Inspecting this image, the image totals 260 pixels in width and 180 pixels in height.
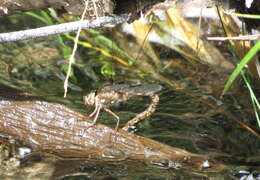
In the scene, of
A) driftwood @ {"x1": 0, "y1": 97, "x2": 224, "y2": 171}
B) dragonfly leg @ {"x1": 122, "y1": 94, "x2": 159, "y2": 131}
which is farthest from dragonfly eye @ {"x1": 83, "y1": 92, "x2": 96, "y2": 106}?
driftwood @ {"x1": 0, "y1": 97, "x2": 224, "y2": 171}

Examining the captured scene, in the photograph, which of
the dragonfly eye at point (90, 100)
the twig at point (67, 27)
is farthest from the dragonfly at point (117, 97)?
the twig at point (67, 27)

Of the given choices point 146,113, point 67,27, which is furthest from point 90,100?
point 67,27

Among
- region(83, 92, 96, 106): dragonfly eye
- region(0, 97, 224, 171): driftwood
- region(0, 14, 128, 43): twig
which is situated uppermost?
region(0, 14, 128, 43): twig

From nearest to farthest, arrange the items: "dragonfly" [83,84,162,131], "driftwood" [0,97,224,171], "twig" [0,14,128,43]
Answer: "twig" [0,14,128,43], "driftwood" [0,97,224,171], "dragonfly" [83,84,162,131]

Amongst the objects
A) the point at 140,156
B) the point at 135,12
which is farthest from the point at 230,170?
the point at 135,12

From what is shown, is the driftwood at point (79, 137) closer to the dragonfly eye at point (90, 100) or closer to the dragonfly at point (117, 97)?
the dragonfly at point (117, 97)

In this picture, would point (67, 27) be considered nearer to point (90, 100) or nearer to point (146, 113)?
point (90, 100)

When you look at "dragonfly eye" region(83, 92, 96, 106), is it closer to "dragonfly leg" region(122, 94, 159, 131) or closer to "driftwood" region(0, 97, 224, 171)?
"dragonfly leg" region(122, 94, 159, 131)
